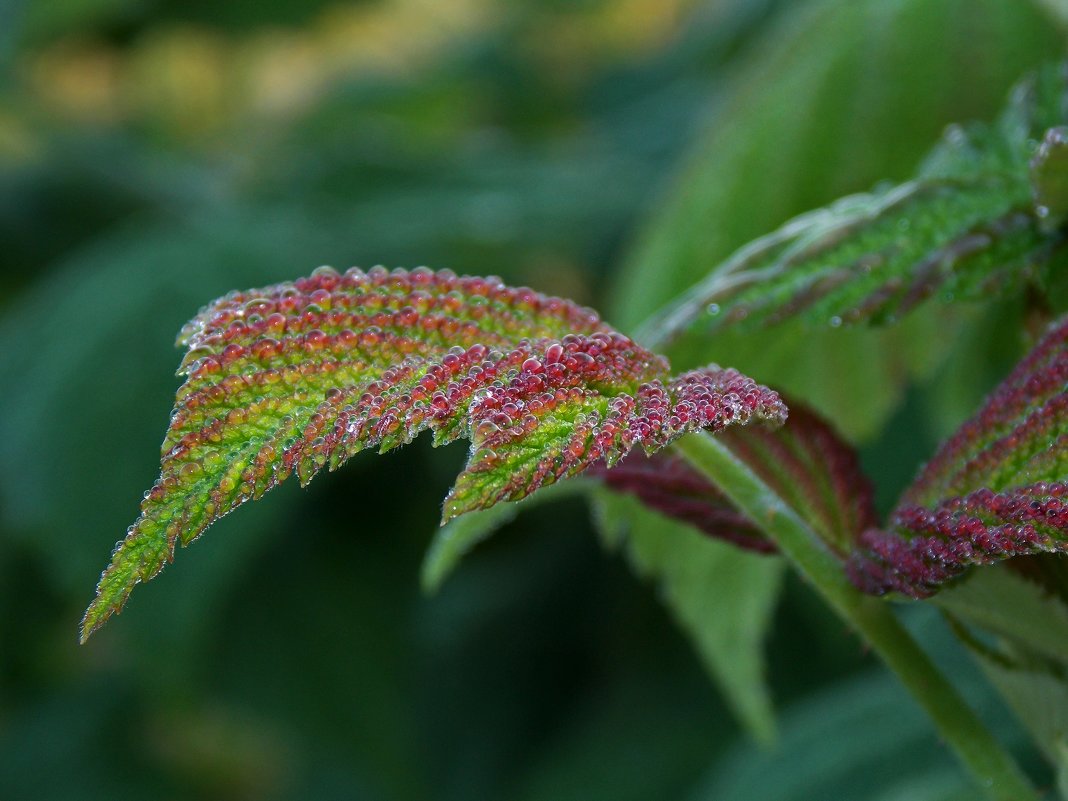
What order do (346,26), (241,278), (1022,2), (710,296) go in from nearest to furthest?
(710,296) < (1022,2) < (241,278) < (346,26)

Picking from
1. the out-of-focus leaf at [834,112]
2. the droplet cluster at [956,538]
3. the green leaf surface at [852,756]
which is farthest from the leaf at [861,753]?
the droplet cluster at [956,538]

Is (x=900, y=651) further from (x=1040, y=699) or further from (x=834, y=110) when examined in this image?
(x=834, y=110)

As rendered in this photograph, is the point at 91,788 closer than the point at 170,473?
No

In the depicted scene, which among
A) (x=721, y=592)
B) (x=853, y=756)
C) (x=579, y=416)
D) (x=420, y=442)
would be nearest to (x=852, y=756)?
(x=853, y=756)

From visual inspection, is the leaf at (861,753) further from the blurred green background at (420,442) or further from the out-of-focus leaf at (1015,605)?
the out-of-focus leaf at (1015,605)

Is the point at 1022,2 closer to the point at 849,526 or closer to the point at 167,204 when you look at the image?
the point at 849,526

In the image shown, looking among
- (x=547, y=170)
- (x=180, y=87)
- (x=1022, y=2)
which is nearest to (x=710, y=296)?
(x=1022, y=2)

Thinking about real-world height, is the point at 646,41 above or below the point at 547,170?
above
